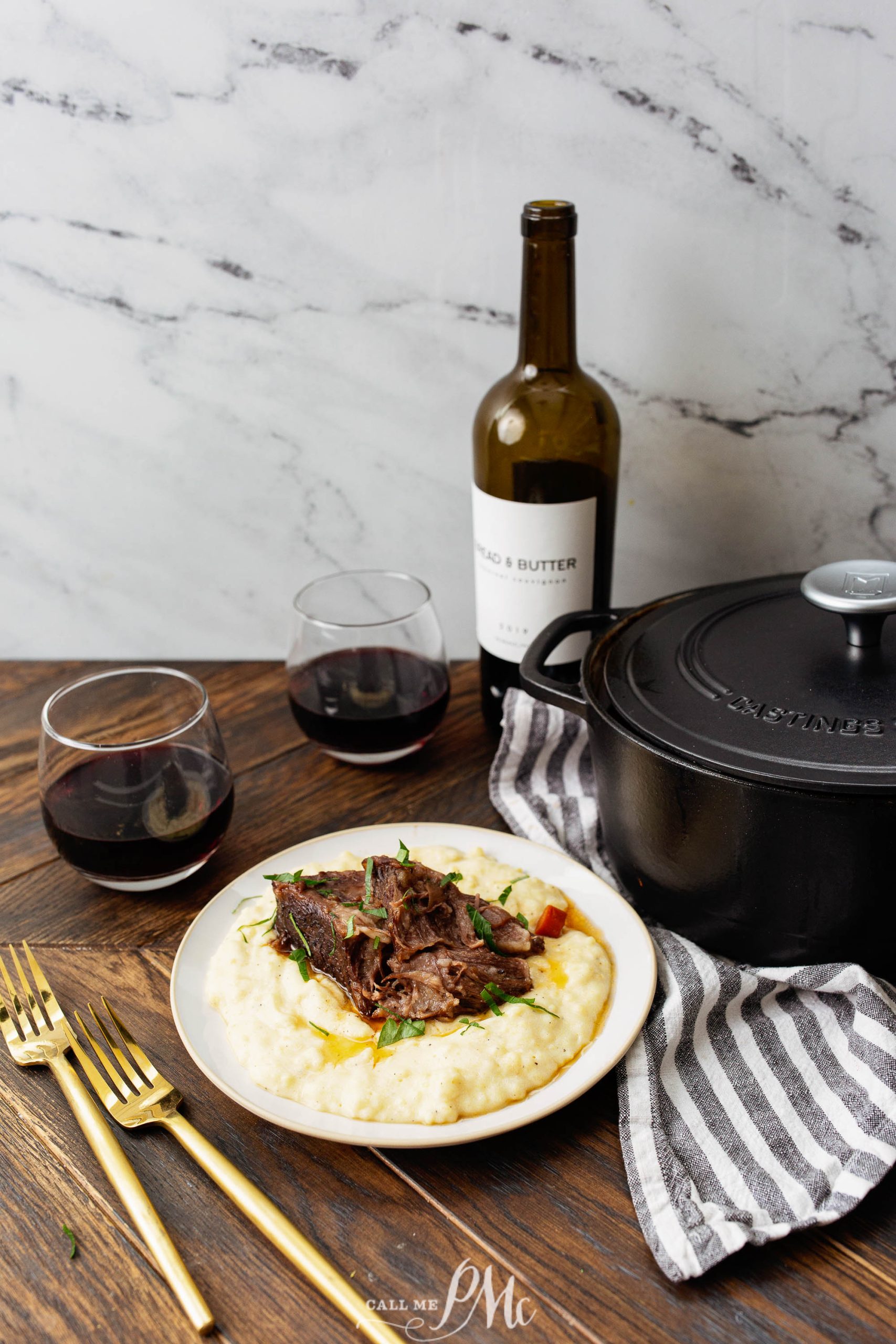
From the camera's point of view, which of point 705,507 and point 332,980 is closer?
point 332,980

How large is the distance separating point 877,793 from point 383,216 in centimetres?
85

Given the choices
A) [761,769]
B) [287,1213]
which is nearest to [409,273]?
[761,769]

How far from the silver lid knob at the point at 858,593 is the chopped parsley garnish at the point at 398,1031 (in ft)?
1.49

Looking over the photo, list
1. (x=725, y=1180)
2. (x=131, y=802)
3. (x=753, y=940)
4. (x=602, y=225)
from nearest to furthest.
A: (x=725, y=1180) → (x=753, y=940) → (x=131, y=802) → (x=602, y=225)

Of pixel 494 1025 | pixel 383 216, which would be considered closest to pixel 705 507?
pixel 383 216

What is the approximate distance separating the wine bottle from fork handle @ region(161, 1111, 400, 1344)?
610 millimetres

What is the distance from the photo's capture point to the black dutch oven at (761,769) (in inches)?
31.1

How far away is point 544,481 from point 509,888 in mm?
454

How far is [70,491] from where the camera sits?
4.64ft

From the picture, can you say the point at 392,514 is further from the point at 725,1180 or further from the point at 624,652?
the point at 725,1180

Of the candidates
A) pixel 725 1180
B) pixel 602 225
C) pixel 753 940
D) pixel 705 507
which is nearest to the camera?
pixel 725 1180

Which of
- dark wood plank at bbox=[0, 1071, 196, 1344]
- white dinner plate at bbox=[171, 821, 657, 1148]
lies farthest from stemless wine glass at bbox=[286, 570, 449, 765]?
dark wood plank at bbox=[0, 1071, 196, 1344]

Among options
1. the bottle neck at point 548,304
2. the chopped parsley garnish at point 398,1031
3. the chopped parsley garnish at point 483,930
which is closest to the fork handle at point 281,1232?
the chopped parsley garnish at point 398,1031

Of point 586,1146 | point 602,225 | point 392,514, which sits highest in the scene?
point 602,225
